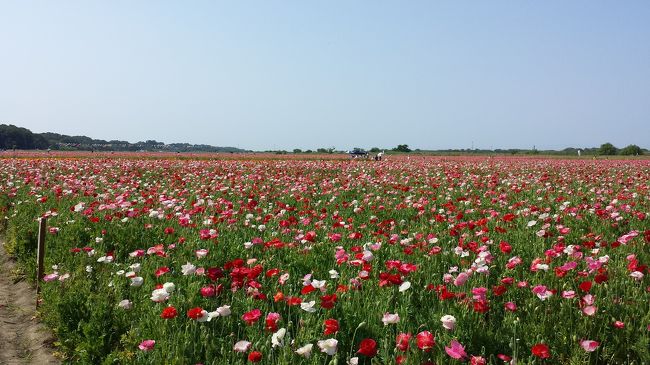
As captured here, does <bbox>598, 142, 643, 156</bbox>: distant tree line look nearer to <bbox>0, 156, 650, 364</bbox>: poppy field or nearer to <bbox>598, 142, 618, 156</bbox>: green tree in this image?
<bbox>598, 142, 618, 156</bbox>: green tree

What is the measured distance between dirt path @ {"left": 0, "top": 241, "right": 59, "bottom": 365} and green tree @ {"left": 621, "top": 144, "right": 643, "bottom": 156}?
7668 centimetres

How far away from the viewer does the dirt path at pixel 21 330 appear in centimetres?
374

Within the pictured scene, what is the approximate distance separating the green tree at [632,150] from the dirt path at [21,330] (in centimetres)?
7668

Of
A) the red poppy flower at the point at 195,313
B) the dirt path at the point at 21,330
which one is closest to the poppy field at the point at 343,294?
the red poppy flower at the point at 195,313

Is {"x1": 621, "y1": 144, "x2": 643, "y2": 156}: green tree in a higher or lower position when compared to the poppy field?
higher

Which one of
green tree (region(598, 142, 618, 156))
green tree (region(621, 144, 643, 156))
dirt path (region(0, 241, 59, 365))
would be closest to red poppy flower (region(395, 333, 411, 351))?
dirt path (region(0, 241, 59, 365))

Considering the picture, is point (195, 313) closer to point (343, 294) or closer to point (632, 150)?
point (343, 294)

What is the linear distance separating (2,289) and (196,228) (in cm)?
237

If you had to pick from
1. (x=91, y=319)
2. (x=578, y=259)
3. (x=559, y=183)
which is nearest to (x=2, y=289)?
(x=91, y=319)

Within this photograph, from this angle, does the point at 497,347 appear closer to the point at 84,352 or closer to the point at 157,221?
the point at 84,352

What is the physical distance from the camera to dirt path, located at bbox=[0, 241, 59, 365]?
3.74 meters

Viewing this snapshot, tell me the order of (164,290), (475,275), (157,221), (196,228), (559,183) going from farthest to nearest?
(559,183) < (157,221) < (196,228) < (475,275) < (164,290)

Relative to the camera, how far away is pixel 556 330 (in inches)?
118

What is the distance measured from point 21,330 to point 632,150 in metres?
79.2
